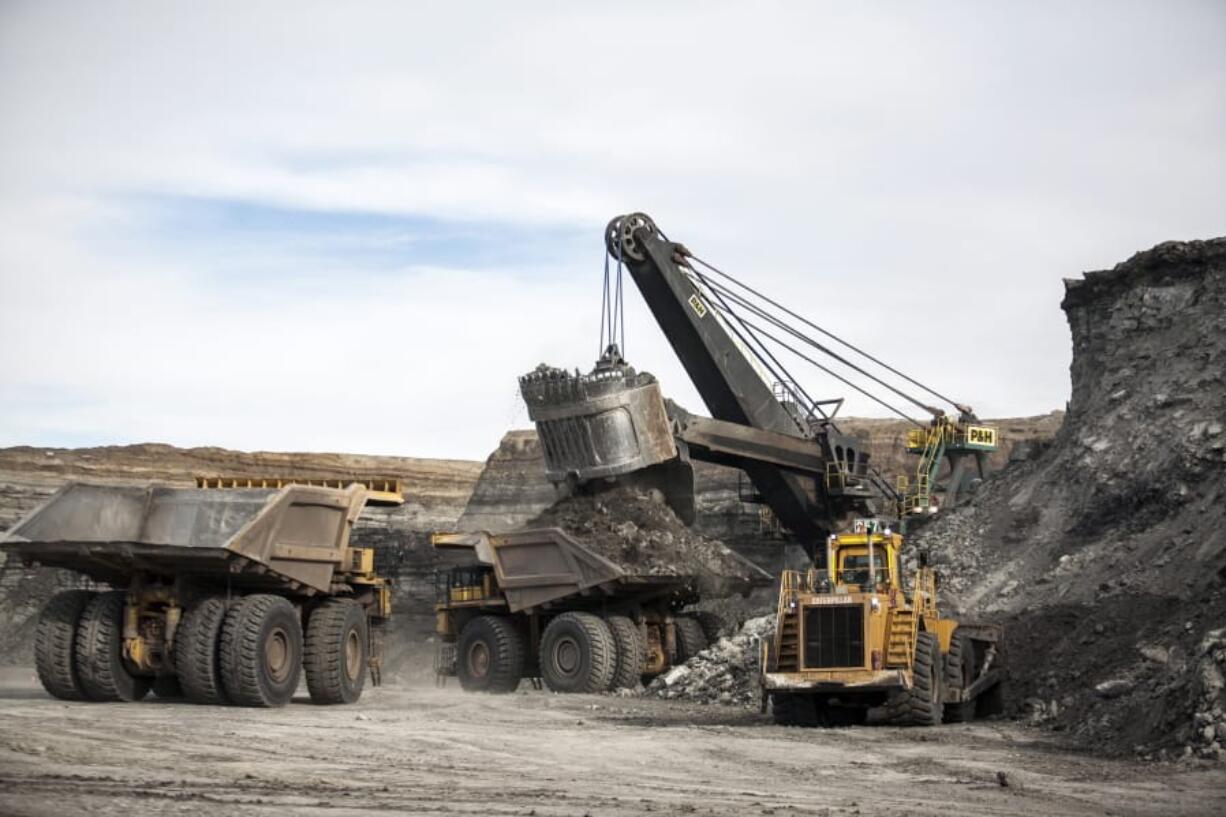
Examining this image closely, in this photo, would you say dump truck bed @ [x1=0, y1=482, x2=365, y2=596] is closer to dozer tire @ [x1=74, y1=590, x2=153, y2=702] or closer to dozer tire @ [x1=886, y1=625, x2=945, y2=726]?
dozer tire @ [x1=74, y1=590, x2=153, y2=702]

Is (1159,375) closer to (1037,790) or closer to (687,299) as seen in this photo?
(687,299)

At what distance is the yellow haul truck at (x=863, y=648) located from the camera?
17359mm

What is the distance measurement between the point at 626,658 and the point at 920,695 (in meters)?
8.48

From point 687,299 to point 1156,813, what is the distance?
2183cm

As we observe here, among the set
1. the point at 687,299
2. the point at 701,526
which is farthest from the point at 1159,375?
the point at 701,526

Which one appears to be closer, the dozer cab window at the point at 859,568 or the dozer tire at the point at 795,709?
the dozer tire at the point at 795,709

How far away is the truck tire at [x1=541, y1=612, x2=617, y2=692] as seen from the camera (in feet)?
81.3

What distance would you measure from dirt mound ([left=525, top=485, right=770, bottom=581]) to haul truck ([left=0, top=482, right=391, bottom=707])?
24.7 ft

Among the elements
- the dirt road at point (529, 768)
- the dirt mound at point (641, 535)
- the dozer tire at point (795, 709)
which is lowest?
the dirt road at point (529, 768)

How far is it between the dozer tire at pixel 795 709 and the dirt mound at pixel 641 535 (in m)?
7.61

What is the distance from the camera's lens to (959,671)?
18.5 m

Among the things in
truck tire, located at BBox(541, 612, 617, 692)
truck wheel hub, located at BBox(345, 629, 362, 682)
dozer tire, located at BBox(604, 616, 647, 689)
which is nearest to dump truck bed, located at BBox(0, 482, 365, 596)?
truck wheel hub, located at BBox(345, 629, 362, 682)

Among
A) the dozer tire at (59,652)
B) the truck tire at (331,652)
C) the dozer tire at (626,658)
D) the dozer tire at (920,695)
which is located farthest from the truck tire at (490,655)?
the dozer tire at (920,695)

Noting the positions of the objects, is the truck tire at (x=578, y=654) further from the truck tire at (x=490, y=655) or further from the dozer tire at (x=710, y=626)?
the dozer tire at (x=710, y=626)
